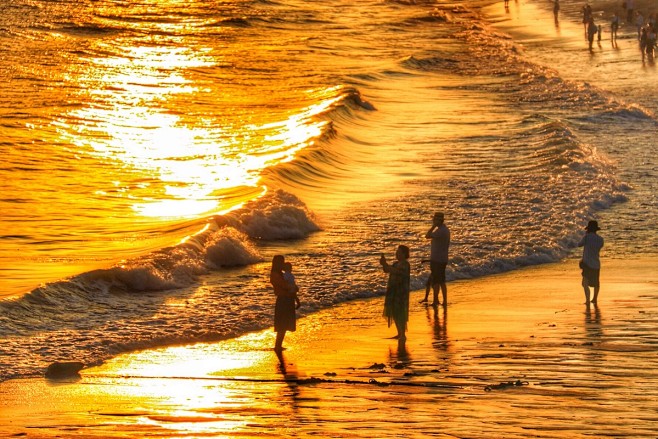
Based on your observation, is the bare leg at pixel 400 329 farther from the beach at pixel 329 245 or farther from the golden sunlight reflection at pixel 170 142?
the golden sunlight reflection at pixel 170 142

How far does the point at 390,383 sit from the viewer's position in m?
11.4

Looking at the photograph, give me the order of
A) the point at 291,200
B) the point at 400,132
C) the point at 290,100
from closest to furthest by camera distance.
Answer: the point at 291,200 < the point at 400,132 < the point at 290,100

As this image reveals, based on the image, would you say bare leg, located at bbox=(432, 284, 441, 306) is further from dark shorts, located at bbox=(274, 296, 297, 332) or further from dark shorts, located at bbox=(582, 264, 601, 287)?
dark shorts, located at bbox=(274, 296, 297, 332)

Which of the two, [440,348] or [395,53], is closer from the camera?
[440,348]

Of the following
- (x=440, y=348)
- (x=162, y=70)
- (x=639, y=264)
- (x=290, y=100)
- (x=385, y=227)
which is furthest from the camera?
(x=162, y=70)

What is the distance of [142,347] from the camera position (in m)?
13.7

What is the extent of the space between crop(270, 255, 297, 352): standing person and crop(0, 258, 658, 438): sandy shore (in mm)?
293

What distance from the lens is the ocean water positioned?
1642 cm

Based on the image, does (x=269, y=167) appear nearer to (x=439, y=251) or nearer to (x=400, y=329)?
(x=439, y=251)

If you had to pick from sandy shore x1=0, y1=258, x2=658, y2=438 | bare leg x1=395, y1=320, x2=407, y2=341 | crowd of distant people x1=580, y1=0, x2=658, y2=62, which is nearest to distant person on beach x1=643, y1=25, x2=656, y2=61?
crowd of distant people x1=580, y1=0, x2=658, y2=62

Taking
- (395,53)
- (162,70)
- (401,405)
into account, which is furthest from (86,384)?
(395,53)

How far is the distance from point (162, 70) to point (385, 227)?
24051mm

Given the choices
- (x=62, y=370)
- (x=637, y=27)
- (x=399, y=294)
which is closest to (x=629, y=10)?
(x=637, y=27)

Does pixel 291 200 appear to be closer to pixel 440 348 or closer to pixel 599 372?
pixel 440 348
